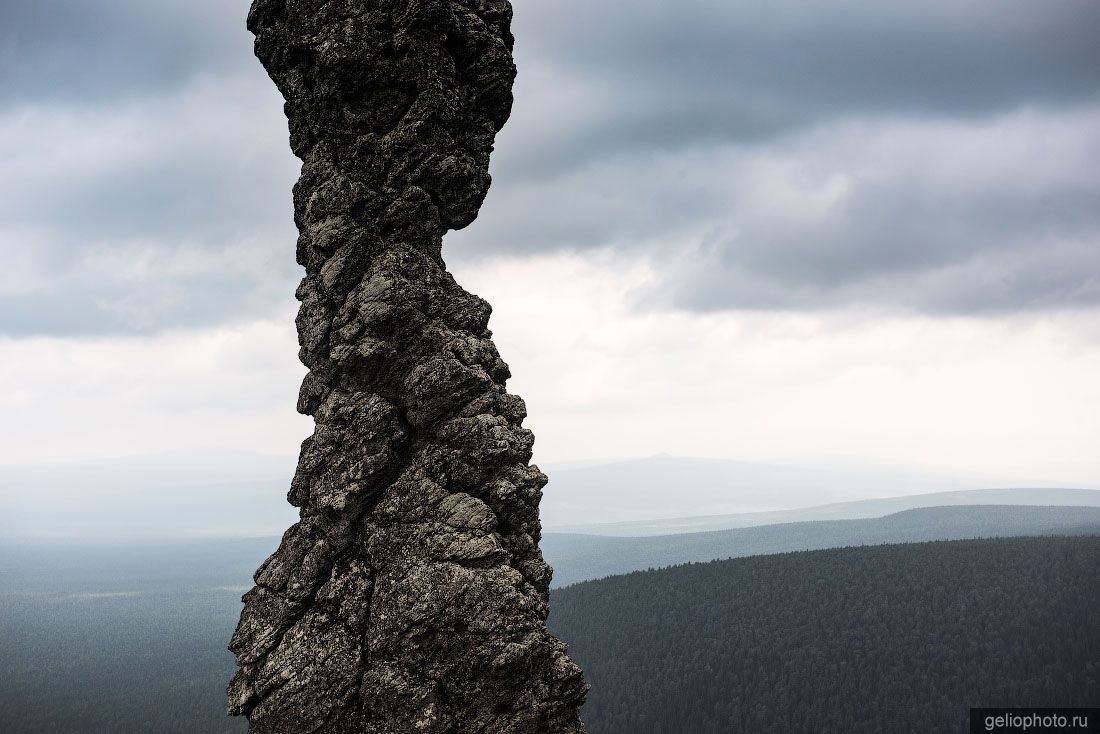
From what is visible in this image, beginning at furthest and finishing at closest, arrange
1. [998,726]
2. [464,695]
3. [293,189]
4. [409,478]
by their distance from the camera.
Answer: [998,726] → [293,189] → [409,478] → [464,695]

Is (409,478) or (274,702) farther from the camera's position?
(409,478)

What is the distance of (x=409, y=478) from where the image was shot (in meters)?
30.6

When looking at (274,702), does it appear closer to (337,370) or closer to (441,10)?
(337,370)

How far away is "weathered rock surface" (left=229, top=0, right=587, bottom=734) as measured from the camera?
91.8 feet

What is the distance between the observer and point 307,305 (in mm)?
34125

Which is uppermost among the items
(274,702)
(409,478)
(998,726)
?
(409,478)

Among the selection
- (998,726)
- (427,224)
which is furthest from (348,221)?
(998,726)

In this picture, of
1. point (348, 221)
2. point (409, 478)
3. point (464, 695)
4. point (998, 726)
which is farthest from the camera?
point (998, 726)

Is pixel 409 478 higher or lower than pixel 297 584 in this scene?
higher

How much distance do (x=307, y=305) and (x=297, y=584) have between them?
11.2 m

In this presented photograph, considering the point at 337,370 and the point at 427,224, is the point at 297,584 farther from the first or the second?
the point at 427,224

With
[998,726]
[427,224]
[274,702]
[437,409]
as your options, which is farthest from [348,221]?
[998,726]

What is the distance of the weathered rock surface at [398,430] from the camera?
91.8 ft

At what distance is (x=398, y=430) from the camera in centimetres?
3112
